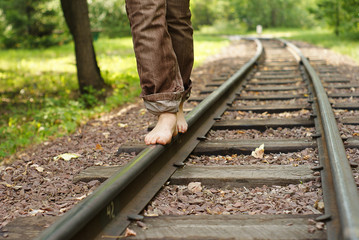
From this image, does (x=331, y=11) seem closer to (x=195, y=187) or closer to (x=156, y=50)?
(x=156, y=50)

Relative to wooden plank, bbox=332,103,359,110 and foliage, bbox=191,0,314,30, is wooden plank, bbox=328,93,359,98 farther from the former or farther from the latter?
foliage, bbox=191,0,314,30

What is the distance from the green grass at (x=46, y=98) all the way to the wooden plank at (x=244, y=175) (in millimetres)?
2327

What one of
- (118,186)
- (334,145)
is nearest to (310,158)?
(334,145)

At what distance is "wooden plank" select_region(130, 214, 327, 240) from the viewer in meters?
1.57

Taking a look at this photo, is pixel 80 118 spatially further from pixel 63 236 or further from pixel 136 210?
pixel 63 236

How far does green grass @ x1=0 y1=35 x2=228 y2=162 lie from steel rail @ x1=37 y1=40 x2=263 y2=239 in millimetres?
2081

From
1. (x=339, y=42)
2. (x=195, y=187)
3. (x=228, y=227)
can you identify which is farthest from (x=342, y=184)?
(x=339, y=42)

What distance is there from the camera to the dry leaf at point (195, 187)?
84.5 inches

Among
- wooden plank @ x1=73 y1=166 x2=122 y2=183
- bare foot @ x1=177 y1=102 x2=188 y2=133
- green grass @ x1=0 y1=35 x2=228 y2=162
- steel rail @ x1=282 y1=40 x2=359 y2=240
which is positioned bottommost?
green grass @ x1=0 y1=35 x2=228 y2=162

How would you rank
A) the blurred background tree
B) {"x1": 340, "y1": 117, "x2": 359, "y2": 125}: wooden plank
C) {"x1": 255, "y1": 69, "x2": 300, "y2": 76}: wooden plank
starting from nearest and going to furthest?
{"x1": 340, "y1": 117, "x2": 359, "y2": 125}: wooden plank < {"x1": 255, "y1": 69, "x2": 300, "y2": 76}: wooden plank < the blurred background tree

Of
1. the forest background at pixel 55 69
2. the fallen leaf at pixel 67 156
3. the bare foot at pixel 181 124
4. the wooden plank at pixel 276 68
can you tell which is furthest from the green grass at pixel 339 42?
the fallen leaf at pixel 67 156

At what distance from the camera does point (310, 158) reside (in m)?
2.51

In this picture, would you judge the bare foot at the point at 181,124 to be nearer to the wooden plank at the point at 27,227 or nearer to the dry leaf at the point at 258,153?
the dry leaf at the point at 258,153

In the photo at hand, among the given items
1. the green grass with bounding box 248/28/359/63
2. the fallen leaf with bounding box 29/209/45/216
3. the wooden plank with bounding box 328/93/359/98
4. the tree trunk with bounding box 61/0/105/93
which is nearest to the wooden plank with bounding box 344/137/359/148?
the wooden plank with bounding box 328/93/359/98
